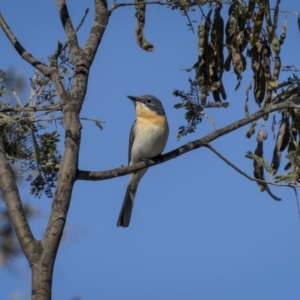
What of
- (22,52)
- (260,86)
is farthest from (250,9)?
(22,52)

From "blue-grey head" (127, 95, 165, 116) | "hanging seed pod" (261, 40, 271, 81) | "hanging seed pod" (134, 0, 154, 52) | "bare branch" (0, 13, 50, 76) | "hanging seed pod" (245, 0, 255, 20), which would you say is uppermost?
"blue-grey head" (127, 95, 165, 116)

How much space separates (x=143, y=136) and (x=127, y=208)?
2.33 ft

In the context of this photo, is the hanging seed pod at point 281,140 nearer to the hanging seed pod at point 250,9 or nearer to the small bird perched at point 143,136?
the hanging seed pod at point 250,9

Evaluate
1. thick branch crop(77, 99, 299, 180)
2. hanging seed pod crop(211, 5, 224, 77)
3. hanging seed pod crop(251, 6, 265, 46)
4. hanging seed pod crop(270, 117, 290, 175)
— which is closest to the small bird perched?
hanging seed pod crop(270, 117, 290, 175)

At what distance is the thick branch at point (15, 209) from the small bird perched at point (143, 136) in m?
3.03

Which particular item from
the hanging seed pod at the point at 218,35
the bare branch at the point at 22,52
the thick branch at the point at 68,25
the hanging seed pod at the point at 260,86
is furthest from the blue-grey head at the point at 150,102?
the bare branch at the point at 22,52

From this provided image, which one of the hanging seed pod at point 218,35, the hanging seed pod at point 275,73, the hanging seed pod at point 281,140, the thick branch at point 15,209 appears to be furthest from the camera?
the hanging seed pod at point 281,140

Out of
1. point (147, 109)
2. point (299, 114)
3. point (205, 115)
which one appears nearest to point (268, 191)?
point (205, 115)

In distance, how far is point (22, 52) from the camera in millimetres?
4125

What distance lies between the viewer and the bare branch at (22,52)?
13.1 ft

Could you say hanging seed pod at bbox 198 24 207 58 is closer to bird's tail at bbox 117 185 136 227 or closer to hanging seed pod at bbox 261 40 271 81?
hanging seed pod at bbox 261 40 271 81

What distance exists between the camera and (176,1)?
4480mm

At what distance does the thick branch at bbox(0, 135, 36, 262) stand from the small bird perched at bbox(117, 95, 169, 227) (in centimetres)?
303

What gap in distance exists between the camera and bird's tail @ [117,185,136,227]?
6.82 metres
